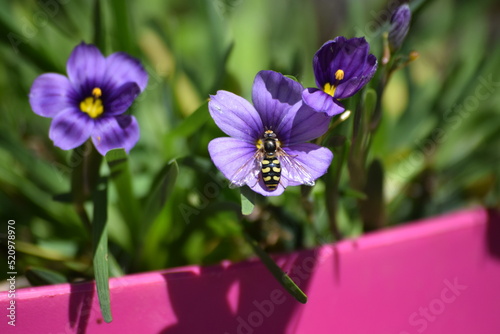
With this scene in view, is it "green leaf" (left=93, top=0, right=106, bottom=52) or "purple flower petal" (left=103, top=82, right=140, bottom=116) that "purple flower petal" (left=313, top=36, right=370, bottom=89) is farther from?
"green leaf" (left=93, top=0, right=106, bottom=52)

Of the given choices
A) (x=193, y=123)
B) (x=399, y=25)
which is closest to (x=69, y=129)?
(x=193, y=123)

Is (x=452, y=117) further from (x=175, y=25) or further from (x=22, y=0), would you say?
(x=22, y=0)

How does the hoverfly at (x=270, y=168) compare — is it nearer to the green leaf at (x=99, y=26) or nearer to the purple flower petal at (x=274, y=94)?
the purple flower petal at (x=274, y=94)

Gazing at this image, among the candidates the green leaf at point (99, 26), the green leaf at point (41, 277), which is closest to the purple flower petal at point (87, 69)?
the green leaf at point (99, 26)

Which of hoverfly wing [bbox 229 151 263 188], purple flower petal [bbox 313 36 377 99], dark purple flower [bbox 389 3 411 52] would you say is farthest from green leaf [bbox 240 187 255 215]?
dark purple flower [bbox 389 3 411 52]

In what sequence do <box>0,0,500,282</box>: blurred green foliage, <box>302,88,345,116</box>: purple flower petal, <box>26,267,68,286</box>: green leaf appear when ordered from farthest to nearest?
<box>0,0,500,282</box>: blurred green foliage → <box>26,267,68,286</box>: green leaf → <box>302,88,345,116</box>: purple flower petal

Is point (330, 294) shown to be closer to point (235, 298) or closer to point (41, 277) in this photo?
point (235, 298)

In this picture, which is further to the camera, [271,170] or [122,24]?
[122,24]
